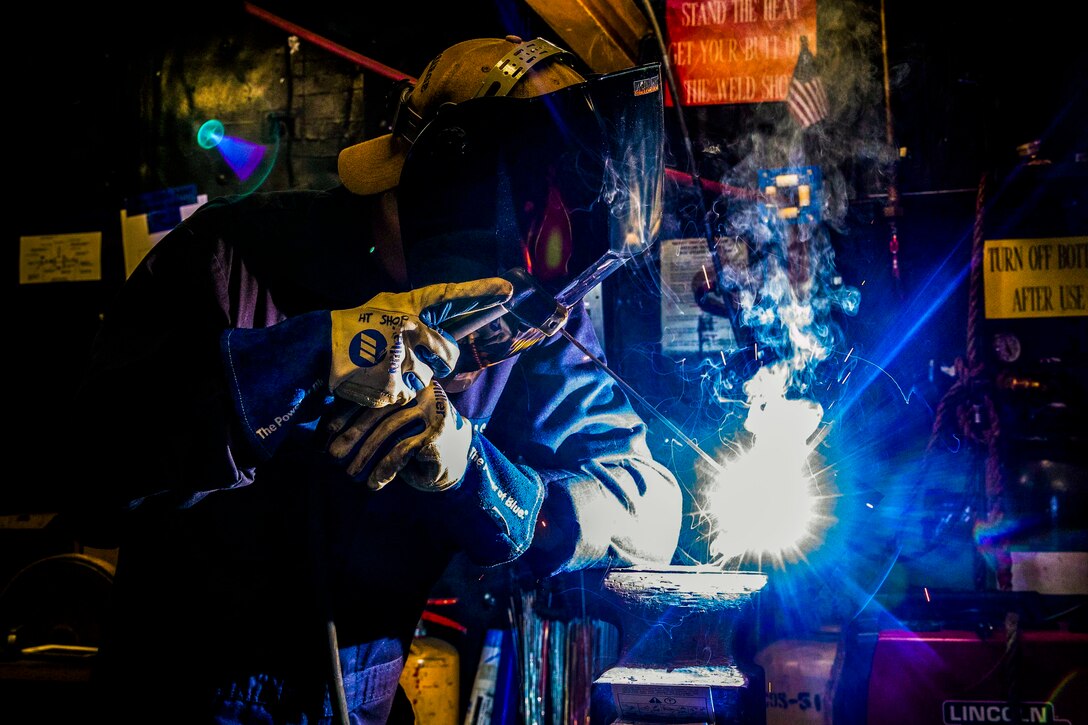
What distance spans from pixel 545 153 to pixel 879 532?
1768 mm

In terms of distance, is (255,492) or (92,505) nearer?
(92,505)

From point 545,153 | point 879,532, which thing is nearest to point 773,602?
point 879,532

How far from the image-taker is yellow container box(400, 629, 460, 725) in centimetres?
328

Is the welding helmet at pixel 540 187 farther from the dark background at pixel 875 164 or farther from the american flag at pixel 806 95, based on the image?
the american flag at pixel 806 95

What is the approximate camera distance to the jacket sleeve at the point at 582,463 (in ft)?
5.93

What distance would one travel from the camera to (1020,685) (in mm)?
2461

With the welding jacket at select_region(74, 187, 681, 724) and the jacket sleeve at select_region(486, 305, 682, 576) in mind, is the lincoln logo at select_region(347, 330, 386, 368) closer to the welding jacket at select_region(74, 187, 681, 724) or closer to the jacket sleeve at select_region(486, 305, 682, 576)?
the welding jacket at select_region(74, 187, 681, 724)

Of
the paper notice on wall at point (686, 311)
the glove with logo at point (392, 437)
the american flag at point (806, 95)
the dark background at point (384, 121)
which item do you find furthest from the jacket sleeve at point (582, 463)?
the american flag at point (806, 95)

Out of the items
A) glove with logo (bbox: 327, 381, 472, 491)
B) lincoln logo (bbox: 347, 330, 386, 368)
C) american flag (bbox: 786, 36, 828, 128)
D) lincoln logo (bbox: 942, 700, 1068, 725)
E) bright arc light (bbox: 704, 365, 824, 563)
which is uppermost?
american flag (bbox: 786, 36, 828, 128)

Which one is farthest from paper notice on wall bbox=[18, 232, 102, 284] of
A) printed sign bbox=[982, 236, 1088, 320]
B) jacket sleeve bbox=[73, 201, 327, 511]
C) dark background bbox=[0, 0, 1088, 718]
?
printed sign bbox=[982, 236, 1088, 320]

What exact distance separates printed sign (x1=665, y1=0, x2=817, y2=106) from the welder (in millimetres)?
1436

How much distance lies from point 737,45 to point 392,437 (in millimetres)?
2629

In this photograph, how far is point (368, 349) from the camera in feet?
4.43

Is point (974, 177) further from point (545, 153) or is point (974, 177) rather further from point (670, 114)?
point (545, 153)
